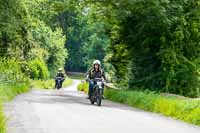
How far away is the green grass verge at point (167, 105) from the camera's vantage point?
17.9 m

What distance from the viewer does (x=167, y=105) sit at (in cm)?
2028

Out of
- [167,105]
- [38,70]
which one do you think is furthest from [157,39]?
[38,70]

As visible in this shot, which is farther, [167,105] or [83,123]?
[167,105]

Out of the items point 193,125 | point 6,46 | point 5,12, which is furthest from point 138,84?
point 193,125

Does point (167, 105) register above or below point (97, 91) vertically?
below

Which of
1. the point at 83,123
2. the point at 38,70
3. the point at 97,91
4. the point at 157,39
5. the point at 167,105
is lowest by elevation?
the point at 83,123

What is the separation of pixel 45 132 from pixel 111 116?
5136mm

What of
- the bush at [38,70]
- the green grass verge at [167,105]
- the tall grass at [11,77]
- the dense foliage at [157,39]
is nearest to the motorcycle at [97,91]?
the green grass verge at [167,105]

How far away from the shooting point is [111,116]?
57.7ft

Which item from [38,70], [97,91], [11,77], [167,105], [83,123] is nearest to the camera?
[83,123]

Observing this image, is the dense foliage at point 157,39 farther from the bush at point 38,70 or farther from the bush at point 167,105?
the bush at point 38,70

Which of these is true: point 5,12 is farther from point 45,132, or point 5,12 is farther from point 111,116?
point 45,132

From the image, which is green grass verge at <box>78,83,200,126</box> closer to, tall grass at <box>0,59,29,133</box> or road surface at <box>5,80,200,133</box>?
road surface at <box>5,80,200,133</box>

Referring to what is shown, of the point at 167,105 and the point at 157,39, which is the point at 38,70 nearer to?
the point at 157,39
